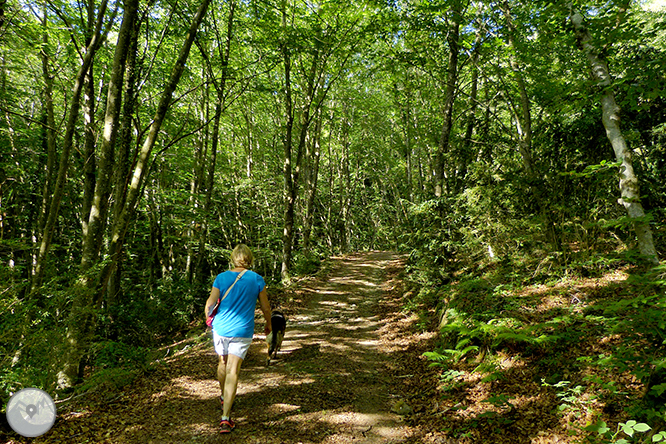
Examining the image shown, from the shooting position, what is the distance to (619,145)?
3723 mm

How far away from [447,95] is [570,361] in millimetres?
7560

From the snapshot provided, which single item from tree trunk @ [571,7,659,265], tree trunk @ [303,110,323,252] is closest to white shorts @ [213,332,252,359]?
tree trunk @ [571,7,659,265]

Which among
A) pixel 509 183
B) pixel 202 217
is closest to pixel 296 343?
pixel 509 183

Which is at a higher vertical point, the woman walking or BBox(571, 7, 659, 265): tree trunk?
BBox(571, 7, 659, 265): tree trunk

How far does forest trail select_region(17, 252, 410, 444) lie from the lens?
3457 mm

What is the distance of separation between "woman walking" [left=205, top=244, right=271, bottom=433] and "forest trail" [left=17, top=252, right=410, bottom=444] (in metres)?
0.47

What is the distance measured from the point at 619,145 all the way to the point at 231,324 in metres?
4.82

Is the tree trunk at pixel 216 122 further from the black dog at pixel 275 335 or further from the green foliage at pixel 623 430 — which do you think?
the green foliage at pixel 623 430

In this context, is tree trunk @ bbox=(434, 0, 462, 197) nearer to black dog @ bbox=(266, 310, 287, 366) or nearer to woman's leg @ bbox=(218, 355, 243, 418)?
black dog @ bbox=(266, 310, 287, 366)

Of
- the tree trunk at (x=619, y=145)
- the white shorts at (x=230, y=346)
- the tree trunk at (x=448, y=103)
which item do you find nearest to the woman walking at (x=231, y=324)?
the white shorts at (x=230, y=346)

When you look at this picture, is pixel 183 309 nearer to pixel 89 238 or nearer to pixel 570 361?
pixel 89 238

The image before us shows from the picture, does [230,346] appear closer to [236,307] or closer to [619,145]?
[236,307]

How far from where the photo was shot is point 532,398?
3625 millimetres

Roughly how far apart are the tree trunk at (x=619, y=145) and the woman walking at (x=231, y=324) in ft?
13.6
